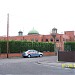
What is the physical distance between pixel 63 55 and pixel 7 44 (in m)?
21.8

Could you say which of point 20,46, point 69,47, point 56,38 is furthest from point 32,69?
point 56,38

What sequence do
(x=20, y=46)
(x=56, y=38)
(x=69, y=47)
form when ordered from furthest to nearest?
(x=56, y=38) → (x=69, y=47) → (x=20, y=46)

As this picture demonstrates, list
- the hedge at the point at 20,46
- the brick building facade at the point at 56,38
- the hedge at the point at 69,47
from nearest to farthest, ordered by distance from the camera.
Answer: the hedge at the point at 20,46 < the hedge at the point at 69,47 < the brick building facade at the point at 56,38

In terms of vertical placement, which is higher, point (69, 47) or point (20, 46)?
point (20, 46)

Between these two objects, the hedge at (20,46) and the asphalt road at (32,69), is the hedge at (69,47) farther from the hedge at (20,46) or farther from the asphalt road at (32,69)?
the asphalt road at (32,69)

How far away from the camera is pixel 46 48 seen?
2810 inches

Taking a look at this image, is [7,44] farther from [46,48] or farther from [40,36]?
[40,36]

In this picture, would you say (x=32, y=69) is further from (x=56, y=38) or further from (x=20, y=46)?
(x=56, y=38)

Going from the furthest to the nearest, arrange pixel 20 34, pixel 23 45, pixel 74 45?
pixel 20 34
pixel 74 45
pixel 23 45

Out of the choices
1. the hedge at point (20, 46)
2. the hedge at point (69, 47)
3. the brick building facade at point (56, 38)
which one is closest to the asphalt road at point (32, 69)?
the hedge at point (20, 46)

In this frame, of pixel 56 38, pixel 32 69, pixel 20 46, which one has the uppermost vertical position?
pixel 56 38

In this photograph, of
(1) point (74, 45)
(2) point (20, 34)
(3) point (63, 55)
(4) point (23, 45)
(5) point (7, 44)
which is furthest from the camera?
(2) point (20, 34)

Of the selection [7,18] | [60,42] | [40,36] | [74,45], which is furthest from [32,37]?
[7,18]

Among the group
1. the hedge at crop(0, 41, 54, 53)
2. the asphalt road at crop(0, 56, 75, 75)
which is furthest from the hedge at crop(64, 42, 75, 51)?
the asphalt road at crop(0, 56, 75, 75)
